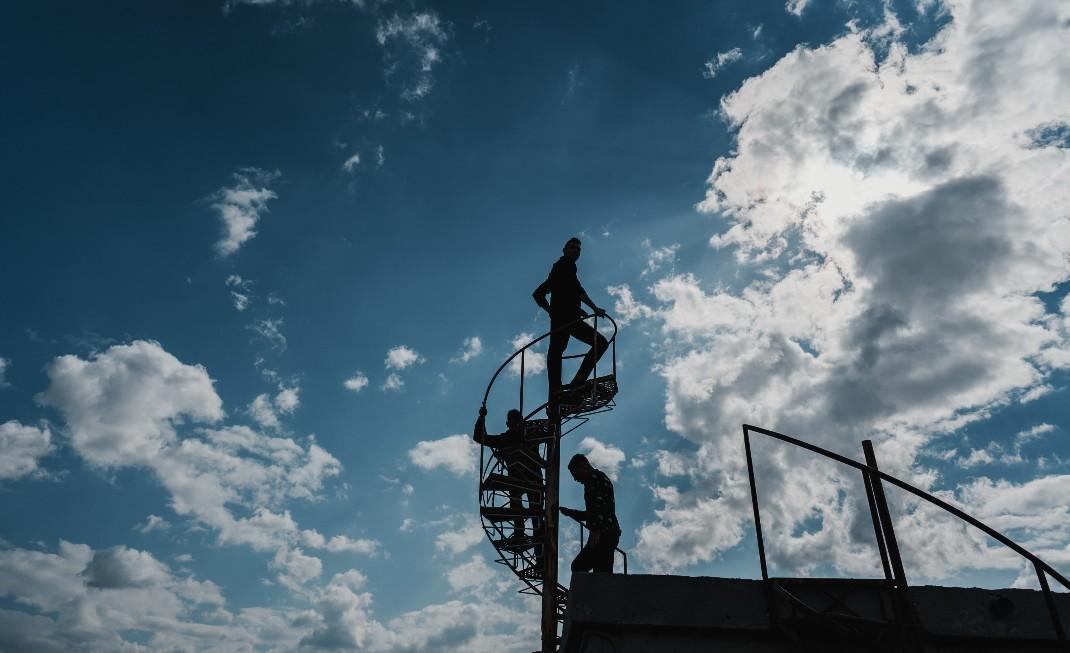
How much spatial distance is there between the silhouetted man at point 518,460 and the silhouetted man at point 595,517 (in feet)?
Answer: 8.30

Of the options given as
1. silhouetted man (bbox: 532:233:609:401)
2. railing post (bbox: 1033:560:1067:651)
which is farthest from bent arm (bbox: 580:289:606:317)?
railing post (bbox: 1033:560:1067:651)

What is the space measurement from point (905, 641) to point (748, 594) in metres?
1.41

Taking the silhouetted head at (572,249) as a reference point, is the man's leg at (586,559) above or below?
below

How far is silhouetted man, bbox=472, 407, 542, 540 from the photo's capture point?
35.8 ft

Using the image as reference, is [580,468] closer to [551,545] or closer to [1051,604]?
[551,545]

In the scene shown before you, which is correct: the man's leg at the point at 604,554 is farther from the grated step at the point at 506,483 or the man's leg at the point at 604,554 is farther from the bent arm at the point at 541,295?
the bent arm at the point at 541,295

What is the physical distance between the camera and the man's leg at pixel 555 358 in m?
11.0

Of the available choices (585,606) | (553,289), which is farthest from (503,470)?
(585,606)

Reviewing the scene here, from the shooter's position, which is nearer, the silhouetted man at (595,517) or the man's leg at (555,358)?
the silhouetted man at (595,517)

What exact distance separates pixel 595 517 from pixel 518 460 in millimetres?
3284

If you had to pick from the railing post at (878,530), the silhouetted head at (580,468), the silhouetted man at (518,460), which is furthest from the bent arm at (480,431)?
the railing post at (878,530)

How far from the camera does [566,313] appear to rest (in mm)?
11281

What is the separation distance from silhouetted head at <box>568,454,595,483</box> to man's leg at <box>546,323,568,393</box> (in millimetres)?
2535

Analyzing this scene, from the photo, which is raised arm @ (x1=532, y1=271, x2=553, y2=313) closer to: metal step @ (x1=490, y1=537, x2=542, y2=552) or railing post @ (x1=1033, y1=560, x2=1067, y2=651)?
metal step @ (x1=490, y1=537, x2=542, y2=552)
